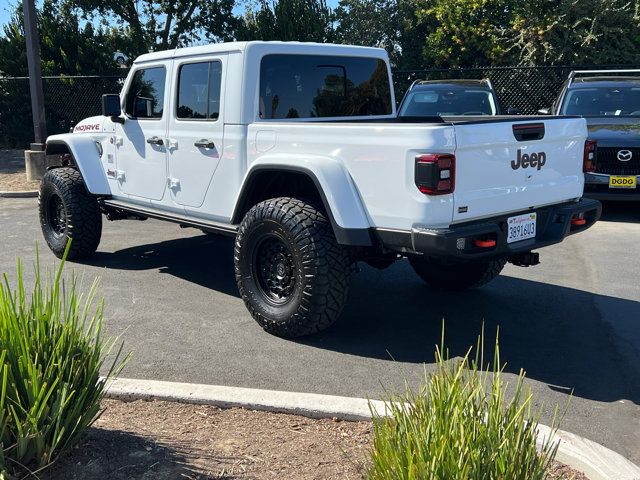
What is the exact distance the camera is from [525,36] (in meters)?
19.2

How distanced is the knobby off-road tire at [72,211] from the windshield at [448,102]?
5.33 m

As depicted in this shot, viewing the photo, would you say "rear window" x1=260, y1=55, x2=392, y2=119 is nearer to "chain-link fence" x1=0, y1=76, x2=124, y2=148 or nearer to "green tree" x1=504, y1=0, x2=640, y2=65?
"chain-link fence" x1=0, y1=76, x2=124, y2=148

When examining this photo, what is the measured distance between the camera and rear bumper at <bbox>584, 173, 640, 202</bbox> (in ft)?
29.8

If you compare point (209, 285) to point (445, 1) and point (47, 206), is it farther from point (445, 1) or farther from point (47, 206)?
point (445, 1)

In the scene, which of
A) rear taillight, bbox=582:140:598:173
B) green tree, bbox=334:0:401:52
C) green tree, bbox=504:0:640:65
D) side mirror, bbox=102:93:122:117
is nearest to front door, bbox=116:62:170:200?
side mirror, bbox=102:93:122:117

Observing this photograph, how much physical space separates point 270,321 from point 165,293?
157 centimetres

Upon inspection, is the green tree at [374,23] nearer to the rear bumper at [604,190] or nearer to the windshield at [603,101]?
the windshield at [603,101]

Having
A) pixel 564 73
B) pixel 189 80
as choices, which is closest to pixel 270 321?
pixel 189 80

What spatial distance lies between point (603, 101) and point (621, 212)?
1.80 meters

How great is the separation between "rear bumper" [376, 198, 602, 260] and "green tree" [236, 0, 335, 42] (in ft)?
48.2

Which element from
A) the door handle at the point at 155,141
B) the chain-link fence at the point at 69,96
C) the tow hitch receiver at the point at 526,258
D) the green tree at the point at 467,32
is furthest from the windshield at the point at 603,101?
the green tree at the point at 467,32

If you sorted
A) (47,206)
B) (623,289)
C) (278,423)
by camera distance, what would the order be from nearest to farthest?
(278,423), (623,289), (47,206)

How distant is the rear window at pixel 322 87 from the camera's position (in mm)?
5305

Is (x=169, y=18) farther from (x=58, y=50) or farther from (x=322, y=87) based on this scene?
(x=322, y=87)
